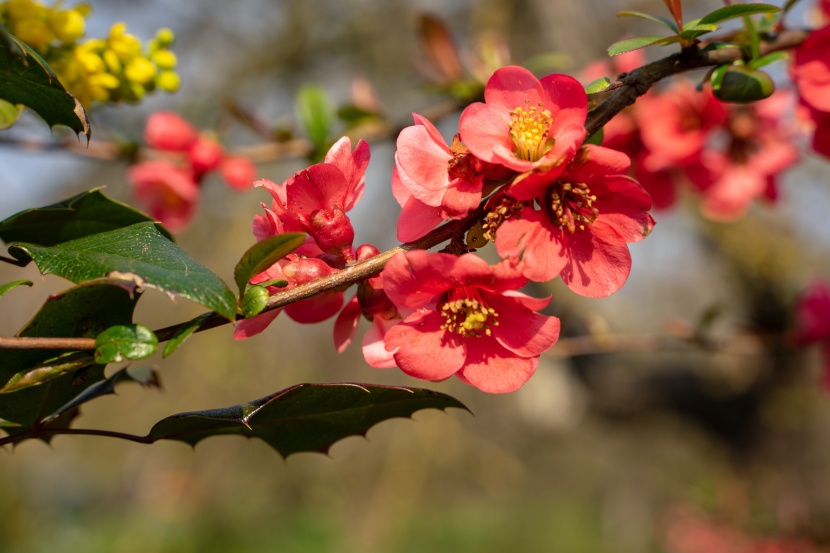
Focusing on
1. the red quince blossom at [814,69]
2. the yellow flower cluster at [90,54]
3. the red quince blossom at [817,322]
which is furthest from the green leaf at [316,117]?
the red quince blossom at [817,322]

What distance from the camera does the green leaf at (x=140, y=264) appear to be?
1.44 feet

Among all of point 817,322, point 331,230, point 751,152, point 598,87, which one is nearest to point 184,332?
point 331,230

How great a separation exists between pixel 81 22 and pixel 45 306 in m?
0.42

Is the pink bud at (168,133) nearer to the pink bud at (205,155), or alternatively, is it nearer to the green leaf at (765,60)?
the pink bud at (205,155)

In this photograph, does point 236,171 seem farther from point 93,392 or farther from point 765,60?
point 765,60

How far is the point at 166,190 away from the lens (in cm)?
137

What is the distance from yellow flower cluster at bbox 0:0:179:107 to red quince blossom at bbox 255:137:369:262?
37cm

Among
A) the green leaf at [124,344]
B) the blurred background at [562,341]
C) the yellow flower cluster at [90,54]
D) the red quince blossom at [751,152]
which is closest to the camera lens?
the green leaf at [124,344]

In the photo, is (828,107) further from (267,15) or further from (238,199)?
(267,15)

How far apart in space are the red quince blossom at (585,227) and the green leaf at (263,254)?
0.48ft

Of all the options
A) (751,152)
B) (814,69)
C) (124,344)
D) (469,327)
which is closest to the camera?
(124,344)

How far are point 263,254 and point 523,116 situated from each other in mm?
246

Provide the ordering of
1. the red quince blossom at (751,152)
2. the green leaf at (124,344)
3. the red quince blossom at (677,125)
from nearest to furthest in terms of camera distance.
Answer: the green leaf at (124,344) → the red quince blossom at (677,125) → the red quince blossom at (751,152)

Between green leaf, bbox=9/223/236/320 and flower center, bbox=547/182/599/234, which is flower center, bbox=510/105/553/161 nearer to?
flower center, bbox=547/182/599/234
